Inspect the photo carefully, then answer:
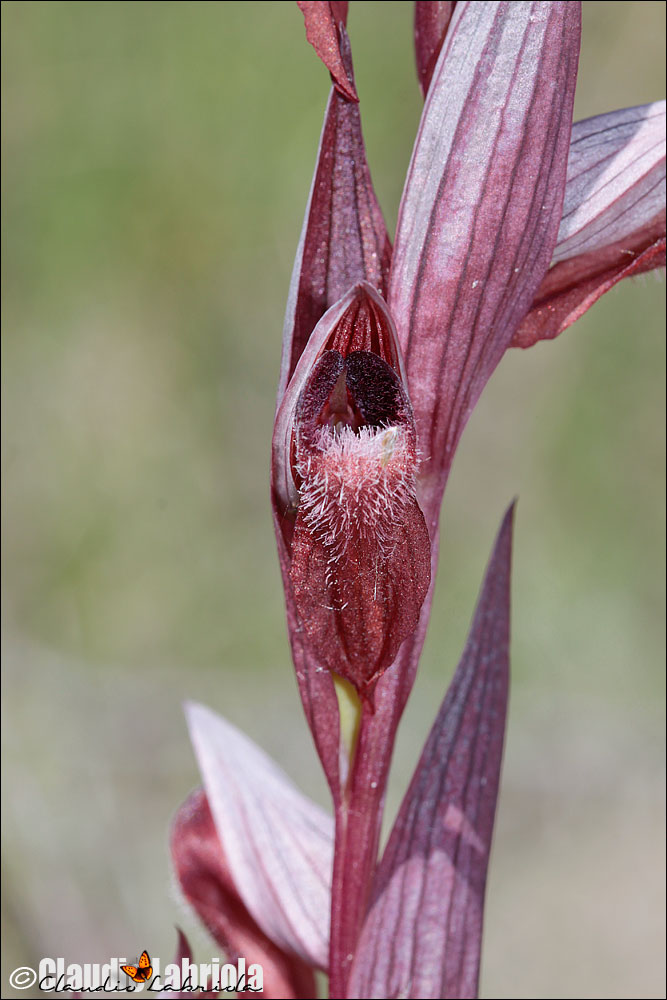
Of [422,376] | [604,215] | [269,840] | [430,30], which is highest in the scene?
[430,30]

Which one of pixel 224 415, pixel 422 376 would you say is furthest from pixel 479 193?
pixel 224 415

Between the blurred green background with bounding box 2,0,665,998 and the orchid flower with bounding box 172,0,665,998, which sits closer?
the orchid flower with bounding box 172,0,665,998

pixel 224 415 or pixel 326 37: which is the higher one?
pixel 224 415

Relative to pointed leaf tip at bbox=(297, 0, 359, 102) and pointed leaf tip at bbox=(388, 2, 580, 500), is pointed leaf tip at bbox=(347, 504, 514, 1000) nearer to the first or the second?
pointed leaf tip at bbox=(388, 2, 580, 500)

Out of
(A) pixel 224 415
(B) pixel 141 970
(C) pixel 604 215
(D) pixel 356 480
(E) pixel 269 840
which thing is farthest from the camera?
(A) pixel 224 415

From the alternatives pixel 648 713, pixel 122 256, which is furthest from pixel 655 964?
pixel 122 256

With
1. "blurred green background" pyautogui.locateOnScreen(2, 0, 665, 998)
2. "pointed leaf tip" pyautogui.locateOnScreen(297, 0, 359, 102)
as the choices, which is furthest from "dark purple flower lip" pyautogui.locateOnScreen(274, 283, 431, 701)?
"blurred green background" pyautogui.locateOnScreen(2, 0, 665, 998)

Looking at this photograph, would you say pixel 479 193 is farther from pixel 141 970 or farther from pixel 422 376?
pixel 141 970

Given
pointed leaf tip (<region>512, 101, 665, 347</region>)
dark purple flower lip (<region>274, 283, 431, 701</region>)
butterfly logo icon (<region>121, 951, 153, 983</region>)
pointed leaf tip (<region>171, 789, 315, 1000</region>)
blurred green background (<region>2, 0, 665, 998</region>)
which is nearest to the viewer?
dark purple flower lip (<region>274, 283, 431, 701</region>)
